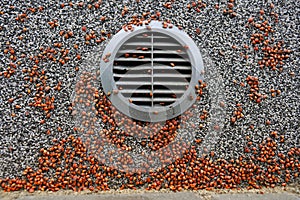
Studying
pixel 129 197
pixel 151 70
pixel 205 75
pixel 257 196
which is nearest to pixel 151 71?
pixel 151 70

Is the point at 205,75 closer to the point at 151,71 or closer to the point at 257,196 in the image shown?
the point at 151,71

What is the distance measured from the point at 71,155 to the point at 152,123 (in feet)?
1.77

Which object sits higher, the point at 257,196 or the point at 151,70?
the point at 151,70

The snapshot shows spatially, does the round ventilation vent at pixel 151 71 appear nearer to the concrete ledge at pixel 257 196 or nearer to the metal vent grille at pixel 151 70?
the metal vent grille at pixel 151 70

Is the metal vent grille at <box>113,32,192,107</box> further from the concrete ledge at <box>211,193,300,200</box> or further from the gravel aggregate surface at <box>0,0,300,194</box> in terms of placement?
the concrete ledge at <box>211,193,300,200</box>

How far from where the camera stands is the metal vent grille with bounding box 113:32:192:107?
6.89ft

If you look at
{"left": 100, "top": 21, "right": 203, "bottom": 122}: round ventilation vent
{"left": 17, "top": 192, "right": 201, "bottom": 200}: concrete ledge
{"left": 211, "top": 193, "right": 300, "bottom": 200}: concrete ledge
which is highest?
{"left": 100, "top": 21, "right": 203, "bottom": 122}: round ventilation vent

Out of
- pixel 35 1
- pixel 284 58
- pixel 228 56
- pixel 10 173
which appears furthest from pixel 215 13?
pixel 10 173

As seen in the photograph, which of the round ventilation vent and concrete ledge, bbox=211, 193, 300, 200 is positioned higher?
the round ventilation vent

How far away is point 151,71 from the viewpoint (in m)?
2.10

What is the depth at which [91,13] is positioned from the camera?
212 cm

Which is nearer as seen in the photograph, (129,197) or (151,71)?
(129,197)

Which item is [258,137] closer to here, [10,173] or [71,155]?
[71,155]

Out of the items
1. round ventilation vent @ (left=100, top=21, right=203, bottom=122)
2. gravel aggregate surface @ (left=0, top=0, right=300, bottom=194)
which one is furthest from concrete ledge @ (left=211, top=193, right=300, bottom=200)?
round ventilation vent @ (left=100, top=21, right=203, bottom=122)
